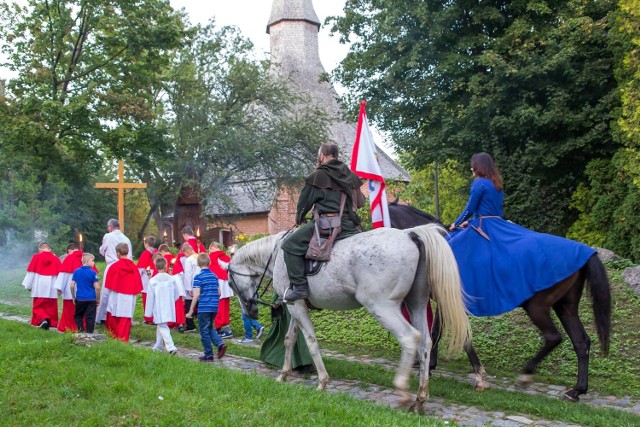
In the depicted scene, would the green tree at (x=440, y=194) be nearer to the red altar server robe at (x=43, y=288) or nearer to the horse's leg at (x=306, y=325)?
the red altar server robe at (x=43, y=288)

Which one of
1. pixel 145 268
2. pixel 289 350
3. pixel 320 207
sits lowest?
pixel 289 350

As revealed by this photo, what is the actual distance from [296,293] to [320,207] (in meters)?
0.99

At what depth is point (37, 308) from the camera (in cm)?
1178

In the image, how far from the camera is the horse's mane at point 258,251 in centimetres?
781

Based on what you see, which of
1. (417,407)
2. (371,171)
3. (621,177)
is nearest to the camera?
(417,407)

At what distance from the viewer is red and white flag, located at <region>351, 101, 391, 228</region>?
26.8ft

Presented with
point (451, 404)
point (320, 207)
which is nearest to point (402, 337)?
point (451, 404)

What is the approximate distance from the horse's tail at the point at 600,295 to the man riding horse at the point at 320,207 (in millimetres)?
2651

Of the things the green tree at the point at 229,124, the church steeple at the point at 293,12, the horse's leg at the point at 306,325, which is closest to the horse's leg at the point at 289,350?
the horse's leg at the point at 306,325

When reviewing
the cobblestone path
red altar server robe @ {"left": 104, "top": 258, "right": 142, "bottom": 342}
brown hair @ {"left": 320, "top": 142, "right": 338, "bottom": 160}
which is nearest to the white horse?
the cobblestone path

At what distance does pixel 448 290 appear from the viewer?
6.00 meters

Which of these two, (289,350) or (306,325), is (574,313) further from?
(289,350)

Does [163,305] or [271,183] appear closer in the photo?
[163,305]

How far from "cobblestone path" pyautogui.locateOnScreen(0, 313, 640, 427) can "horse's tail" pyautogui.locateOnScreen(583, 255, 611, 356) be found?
63 cm
